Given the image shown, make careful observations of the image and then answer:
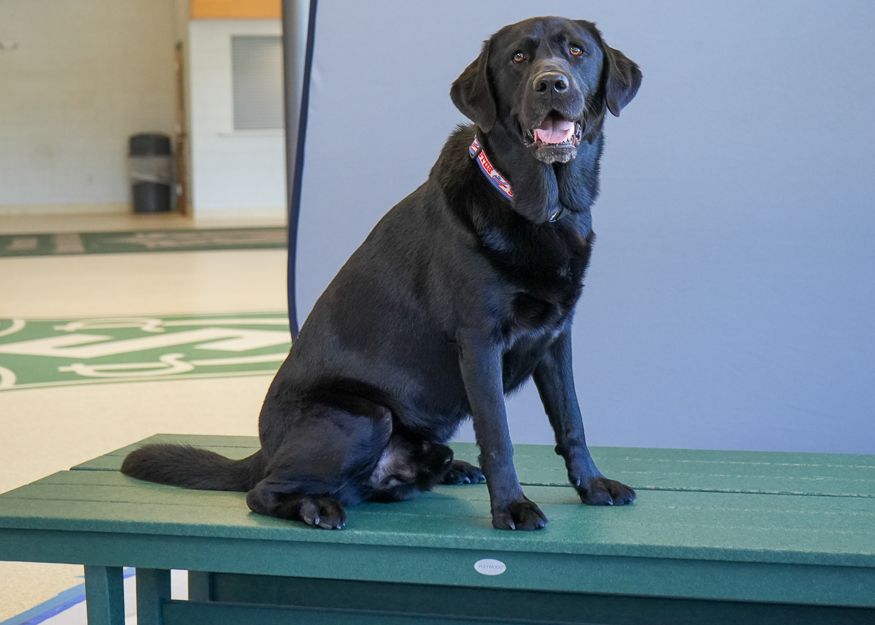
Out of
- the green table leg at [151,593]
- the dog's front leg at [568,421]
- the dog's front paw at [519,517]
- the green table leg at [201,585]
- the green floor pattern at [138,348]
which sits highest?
the dog's front leg at [568,421]

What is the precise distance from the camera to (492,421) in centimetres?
142

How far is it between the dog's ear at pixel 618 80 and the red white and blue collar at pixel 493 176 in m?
0.18

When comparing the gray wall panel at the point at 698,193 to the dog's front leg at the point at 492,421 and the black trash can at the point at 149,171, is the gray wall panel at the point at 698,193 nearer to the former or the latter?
the dog's front leg at the point at 492,421

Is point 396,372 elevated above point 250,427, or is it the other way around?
point 396,372

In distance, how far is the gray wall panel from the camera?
243cm

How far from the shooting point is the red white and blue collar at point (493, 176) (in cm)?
147

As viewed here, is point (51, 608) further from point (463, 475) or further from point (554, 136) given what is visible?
point (554, 136)

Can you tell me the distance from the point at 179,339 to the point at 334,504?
143 inches

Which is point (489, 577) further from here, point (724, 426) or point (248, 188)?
point (248, 188)

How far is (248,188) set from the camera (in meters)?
13.8

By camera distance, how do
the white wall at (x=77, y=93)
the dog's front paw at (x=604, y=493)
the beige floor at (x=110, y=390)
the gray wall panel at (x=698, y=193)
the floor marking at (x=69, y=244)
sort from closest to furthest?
the dog's front paw at (x=604, y=493) < the gray wall panel at (x=698, y=193) < the beige floor at (x=110, y=390) < the floor marking at (x=69, y=244) < the white wall at (x=77, y=93)

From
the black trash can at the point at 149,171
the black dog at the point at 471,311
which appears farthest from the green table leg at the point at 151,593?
the black trash can at the point at 149,171

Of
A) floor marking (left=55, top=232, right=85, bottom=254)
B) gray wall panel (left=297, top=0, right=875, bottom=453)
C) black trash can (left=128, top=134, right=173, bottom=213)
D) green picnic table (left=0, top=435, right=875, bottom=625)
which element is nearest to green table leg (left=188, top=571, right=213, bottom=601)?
green picnic table (left=0, top=435, right=875, bottom=625)

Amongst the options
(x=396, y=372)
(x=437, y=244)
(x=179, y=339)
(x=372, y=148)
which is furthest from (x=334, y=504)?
(x=179, y=339)
